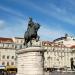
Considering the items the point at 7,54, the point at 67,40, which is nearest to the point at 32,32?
the point at 7,54

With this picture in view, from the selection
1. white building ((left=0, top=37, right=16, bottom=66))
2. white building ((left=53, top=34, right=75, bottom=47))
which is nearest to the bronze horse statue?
white building ((left=0, top=37, right=16, bottom=66))

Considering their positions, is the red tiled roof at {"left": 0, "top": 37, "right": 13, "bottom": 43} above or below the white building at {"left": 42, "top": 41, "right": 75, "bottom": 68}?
above

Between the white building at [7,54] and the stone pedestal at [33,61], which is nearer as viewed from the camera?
the stone pedestal at [33,61]

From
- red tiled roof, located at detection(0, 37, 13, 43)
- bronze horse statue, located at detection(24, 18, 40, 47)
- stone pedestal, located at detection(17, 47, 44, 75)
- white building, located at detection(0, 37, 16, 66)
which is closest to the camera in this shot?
stone pedestal, located at detection(17, 47, 44, 75)

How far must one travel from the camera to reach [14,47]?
10594cm

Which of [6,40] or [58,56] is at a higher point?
Answer: [6,40]

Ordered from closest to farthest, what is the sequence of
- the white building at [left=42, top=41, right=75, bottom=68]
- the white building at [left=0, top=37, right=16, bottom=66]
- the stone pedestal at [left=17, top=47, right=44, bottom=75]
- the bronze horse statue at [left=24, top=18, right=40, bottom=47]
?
the stone pedestal at [left=17, top=47, right=44, bottom=75] < the bronze horse statue at [left=24, top=18, right=40, bottom=47] < the white building at [left=0, top=37, right=16, bottom=66] < the white building at [left=42, top=41, right=75, bottom=68]

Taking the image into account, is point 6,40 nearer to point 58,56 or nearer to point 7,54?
point 7,54

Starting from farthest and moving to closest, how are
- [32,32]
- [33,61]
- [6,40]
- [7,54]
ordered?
[6,40]
[7,54]
[32,32]
[33,61]

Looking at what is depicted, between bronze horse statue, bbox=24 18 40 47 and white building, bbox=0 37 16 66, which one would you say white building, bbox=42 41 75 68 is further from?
bronze horse statue, bbox=24 18 40 47

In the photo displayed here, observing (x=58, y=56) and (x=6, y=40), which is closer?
(x=6, y=40)

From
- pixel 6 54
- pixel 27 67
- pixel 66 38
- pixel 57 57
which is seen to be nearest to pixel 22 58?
pixel 27 67

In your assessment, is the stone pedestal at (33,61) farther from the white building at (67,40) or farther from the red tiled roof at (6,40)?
the white building at (67,40)

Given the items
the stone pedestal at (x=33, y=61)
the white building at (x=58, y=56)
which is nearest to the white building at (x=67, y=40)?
the white building at (x=58, y=56)
